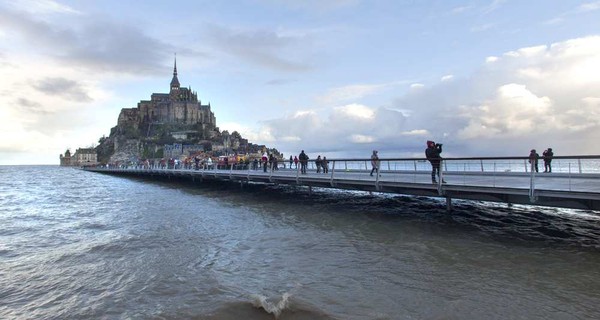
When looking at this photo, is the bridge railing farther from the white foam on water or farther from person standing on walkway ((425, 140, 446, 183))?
the white foam on water

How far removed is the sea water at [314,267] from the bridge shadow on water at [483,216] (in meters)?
0.09

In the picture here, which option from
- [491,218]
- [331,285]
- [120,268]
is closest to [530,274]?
[331,285]

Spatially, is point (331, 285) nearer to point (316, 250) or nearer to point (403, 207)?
point (316, 250)

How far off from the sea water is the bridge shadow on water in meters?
0.09

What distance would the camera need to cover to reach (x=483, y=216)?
15.7 m

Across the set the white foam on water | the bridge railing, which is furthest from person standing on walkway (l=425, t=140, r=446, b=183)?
the white foam on water

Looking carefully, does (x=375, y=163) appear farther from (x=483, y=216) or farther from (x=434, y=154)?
(x=483, y=216)

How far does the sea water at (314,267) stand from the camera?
264 inches

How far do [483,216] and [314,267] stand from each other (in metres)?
9.80

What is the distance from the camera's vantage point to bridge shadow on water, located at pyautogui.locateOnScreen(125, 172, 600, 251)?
1168cm

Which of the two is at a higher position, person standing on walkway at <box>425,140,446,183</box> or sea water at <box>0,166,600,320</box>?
person standing on walkway at <box>425,140,446,183</box>

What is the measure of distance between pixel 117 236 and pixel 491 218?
47.8 feet

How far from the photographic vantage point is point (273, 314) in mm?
6418

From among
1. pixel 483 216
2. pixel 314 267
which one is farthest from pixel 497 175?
pixel 314 267
